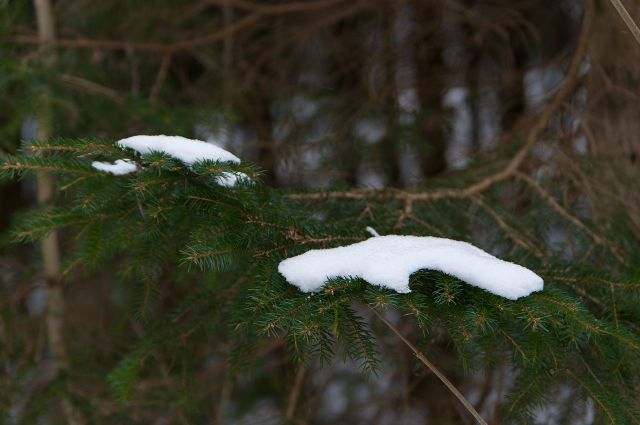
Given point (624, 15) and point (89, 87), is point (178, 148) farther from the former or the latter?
point (89, 87)

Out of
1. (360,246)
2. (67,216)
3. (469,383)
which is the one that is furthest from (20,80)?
(469,383)

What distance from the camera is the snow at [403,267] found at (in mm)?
1341

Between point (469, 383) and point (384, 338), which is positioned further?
point (469, 383)

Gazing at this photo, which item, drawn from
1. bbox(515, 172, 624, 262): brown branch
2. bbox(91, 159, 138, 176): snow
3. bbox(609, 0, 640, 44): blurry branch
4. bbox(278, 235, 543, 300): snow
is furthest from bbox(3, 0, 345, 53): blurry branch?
bbox(609, 0, 640, 44): blurry branch

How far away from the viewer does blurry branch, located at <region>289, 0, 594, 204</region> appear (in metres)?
2.08

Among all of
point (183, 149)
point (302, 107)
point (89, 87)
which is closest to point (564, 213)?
point (183, 149)

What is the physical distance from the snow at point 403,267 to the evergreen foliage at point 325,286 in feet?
0.08

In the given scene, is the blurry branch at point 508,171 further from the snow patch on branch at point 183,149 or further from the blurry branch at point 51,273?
the blurry branch at point 51,273

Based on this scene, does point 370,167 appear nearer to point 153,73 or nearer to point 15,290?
point 153,73

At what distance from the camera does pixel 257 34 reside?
4.07m

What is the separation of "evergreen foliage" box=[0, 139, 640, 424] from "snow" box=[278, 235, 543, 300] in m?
0.02

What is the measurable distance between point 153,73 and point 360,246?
7.82ft

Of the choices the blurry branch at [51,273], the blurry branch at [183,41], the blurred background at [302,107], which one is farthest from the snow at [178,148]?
the blurry branch at [183,41]

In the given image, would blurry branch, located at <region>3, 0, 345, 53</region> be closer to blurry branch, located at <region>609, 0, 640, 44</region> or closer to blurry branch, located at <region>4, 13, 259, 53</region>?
blurry branch, located at <region>4, 13, 259, 53</region>
